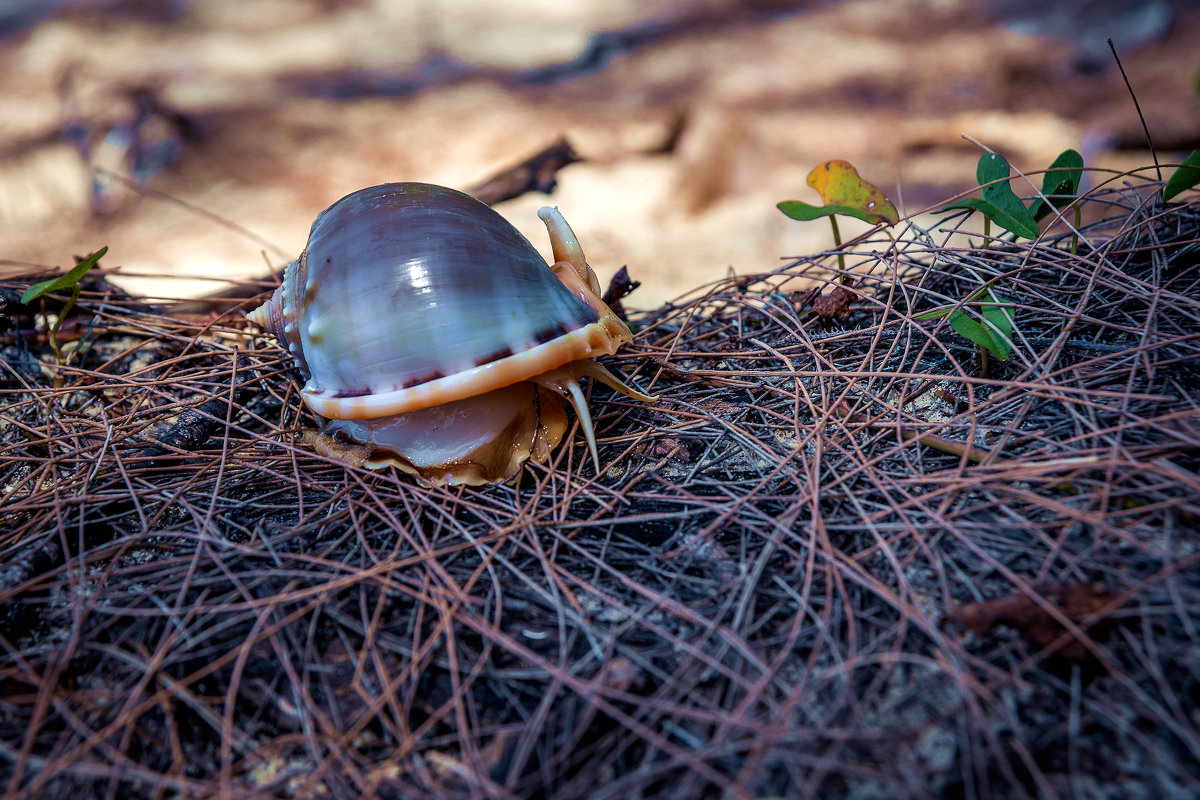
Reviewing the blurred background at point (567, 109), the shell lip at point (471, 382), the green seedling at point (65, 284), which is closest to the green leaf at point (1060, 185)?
the shell lip at point (471, 382)

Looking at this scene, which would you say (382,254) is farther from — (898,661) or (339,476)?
(898,661)

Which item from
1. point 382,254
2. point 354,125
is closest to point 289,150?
point 354,125

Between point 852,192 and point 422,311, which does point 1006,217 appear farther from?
point 422,311

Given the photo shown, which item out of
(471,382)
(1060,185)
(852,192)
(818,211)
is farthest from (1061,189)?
(471,382)

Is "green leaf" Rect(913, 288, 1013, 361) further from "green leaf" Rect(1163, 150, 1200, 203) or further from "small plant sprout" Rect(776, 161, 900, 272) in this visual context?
"green leaf" Rect(1163, 150, 1200, 203)

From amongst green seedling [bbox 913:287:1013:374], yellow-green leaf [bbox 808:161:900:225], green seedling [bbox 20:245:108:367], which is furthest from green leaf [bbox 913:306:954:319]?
green seedling [bbox 20:245:108:367]

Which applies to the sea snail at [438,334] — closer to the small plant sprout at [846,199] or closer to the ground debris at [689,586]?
the ground debris at [689,586]

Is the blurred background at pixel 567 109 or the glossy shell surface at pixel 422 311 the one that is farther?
the blurred background at pixel 567 109
